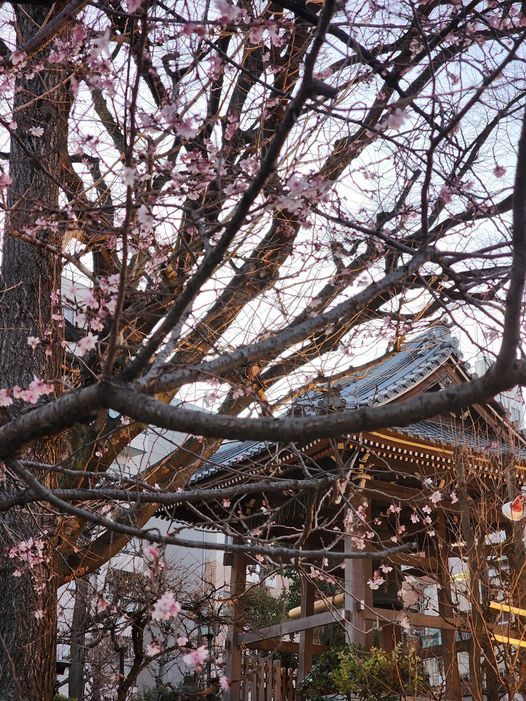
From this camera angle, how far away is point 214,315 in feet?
19.4

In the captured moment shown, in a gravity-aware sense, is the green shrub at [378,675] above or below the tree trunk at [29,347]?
below

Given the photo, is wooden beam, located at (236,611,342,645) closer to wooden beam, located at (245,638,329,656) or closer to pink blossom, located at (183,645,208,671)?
wooden beam, located at (245,638,329,656)

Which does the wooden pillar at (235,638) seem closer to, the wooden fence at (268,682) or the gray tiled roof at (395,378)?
the wooden fence at (268,682)

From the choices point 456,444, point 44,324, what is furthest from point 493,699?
point 44,324

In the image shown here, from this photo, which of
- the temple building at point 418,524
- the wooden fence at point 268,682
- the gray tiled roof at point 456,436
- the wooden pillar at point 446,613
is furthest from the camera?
the wooden fence at point 268,682

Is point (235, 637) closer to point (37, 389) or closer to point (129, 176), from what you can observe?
point (37, 389)

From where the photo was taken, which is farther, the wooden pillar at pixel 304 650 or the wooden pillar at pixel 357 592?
the wooden pillar at pixel 304 650

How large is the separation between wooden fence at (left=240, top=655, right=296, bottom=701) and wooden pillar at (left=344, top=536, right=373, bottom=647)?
5.30ft

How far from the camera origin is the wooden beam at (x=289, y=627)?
896 centimetres

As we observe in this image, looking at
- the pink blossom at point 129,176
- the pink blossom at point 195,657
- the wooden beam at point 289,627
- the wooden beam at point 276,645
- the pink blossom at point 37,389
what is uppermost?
the pink blossom at point 129,176

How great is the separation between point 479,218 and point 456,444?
13.3 feet

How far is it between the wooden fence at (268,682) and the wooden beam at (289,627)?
32 centimetres

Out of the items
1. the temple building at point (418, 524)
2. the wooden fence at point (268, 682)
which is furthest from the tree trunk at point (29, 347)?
the wooden fence at point (268, 682)

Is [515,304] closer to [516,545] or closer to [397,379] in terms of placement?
[516,545]
